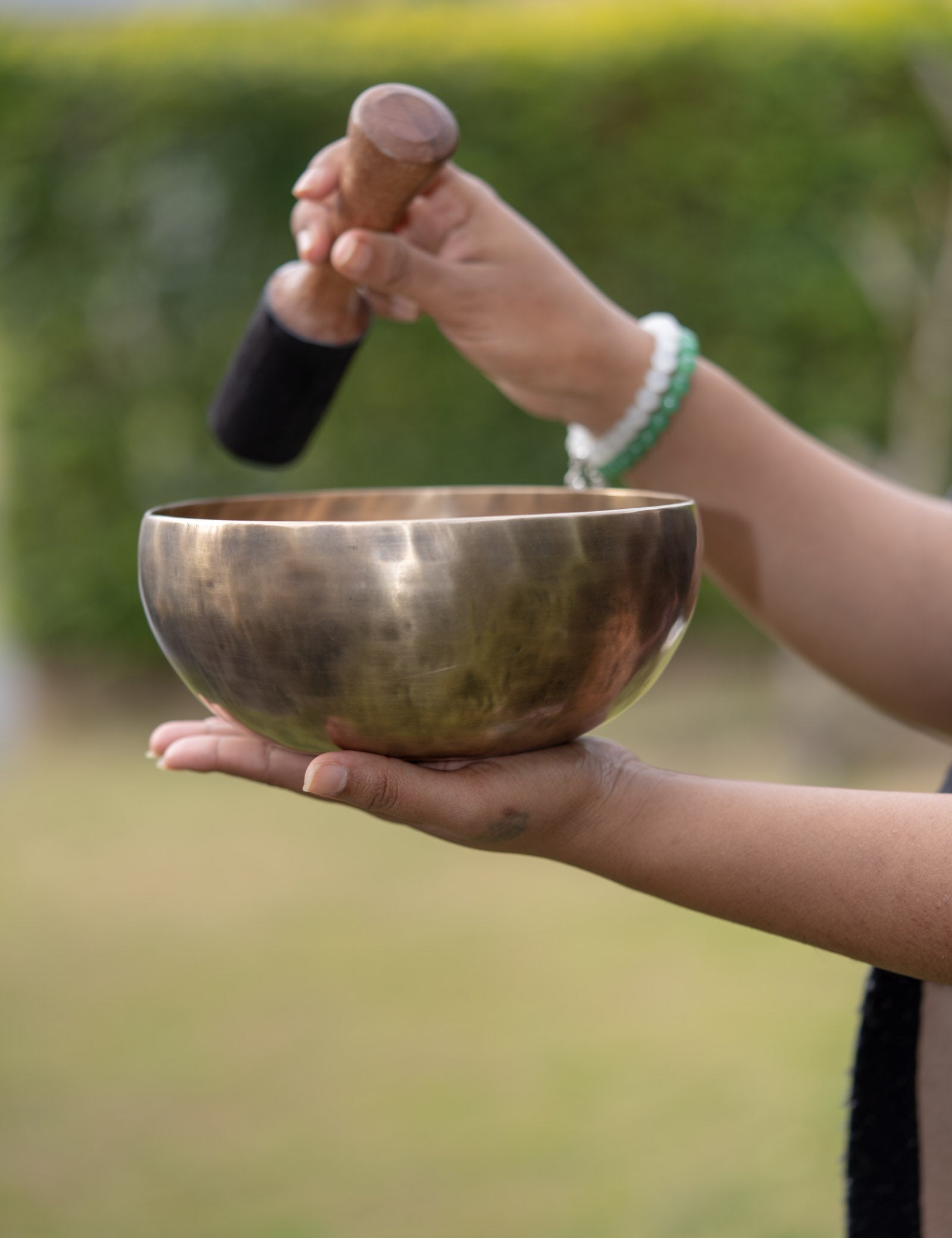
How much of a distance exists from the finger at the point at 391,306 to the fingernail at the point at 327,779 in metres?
0.64

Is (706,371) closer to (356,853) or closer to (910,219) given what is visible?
(356,853)

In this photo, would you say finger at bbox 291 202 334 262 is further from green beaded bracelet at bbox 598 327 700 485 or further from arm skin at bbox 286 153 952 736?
green beaded bracelet at bbox 598 327 700 485

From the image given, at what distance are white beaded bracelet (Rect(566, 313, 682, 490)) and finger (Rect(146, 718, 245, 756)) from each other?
1.36ft

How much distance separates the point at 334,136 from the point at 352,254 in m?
4.31

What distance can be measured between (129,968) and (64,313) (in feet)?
9.35

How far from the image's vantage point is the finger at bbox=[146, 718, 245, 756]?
1.09 m

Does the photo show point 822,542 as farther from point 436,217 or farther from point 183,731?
point 183,731

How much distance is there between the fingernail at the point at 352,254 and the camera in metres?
1.18

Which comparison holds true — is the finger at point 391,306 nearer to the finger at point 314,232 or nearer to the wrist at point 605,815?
the finger at point 314,232

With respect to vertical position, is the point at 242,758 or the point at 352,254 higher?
the point at 352,254

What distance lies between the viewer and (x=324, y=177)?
1.26 m

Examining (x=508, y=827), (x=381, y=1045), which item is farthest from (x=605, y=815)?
(x=381, y=1045)

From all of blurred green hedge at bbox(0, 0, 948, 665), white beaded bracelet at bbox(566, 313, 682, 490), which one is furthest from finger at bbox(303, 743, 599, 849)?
blurred green hedge at bbox(0, 0, 948, 665)

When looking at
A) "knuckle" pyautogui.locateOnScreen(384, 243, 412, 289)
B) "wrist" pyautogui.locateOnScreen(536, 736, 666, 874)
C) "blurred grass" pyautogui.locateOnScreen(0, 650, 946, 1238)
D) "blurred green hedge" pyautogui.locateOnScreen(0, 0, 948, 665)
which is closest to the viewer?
"wrist" pyautogui.locateOnScreen(536, 736, 666, 874)
